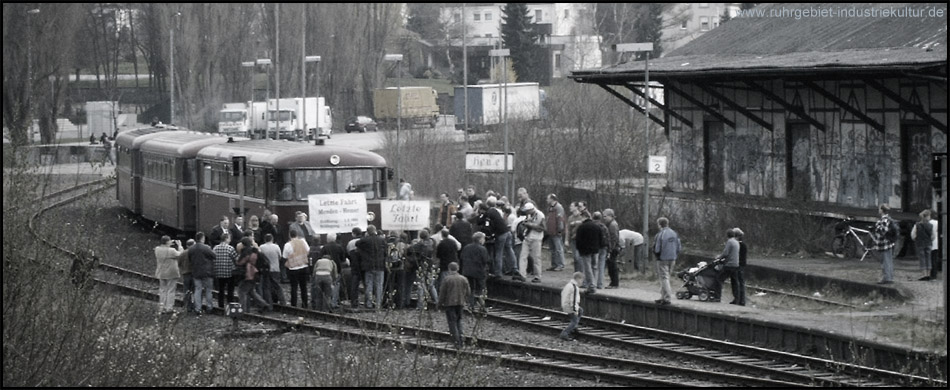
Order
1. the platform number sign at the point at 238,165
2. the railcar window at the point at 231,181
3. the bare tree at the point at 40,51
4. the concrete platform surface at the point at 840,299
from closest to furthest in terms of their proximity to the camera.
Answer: the concrete platform surface at the point at 840,299, the platform number sign at the point at 238,165, the railcar window at the point at 231,181, the bare tree at the point at 40,51

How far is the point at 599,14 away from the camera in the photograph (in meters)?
94.8

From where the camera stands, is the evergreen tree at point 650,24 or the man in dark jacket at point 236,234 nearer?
the man in dark jacket at point 236,234

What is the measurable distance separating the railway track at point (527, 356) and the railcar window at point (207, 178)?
9.04 m

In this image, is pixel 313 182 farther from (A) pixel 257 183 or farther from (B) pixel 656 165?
(B) pixel 656 165

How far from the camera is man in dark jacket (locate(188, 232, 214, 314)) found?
2248 centimetres

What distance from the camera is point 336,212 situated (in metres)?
25.8

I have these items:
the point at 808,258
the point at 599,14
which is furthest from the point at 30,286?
the point at 599,14

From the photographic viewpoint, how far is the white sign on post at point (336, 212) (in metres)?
25.6

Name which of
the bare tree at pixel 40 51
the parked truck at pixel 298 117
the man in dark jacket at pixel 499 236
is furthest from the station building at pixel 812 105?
the parked truck at pixel 298 117

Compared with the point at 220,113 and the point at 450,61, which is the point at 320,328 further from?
the point at 450,61

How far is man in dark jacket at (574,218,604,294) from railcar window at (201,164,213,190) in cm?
1076

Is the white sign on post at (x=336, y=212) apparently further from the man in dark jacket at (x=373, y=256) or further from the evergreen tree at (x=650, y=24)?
the evergreen tree at (x=650, y=24)

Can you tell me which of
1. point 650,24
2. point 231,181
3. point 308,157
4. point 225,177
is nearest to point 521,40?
point 650,24

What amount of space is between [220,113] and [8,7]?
31.1 metres
